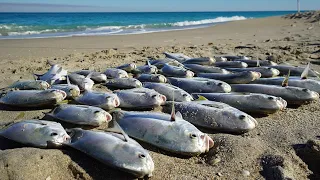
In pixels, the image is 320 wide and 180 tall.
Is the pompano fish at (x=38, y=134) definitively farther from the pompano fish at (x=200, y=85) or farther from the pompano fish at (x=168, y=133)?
the pompano fish at (x=200, y=85)

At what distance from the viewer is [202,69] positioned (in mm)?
5871

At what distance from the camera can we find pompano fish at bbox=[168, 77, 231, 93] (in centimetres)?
464

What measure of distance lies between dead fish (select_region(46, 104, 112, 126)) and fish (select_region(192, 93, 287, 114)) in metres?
1.63

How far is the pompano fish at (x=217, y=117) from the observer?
355 centimetres

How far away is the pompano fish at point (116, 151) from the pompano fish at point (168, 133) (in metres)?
0.28

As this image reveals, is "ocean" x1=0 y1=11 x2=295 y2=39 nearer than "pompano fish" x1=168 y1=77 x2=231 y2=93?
No

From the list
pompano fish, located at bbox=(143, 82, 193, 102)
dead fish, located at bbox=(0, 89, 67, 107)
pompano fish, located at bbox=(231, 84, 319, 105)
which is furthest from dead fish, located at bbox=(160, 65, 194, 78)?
dead fish, located at bbox=(0, 89, 67, 107)

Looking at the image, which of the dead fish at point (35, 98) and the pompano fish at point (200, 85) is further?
the pompano fish at point (200, 85)

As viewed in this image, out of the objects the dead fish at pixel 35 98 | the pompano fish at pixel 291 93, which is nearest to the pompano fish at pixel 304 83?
the pompano fish at pixel 291 93

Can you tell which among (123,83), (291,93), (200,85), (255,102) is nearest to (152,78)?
(123,83)

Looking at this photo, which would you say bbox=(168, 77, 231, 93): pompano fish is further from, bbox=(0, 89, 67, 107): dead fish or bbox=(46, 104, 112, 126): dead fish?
bbox=(0, 89, 67, 107): dead fish

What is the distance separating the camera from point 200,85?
4.80 meters

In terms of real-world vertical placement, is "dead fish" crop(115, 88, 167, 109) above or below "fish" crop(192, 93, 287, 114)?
above

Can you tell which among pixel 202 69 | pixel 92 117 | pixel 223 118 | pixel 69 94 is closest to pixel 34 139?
pixel 92 117
